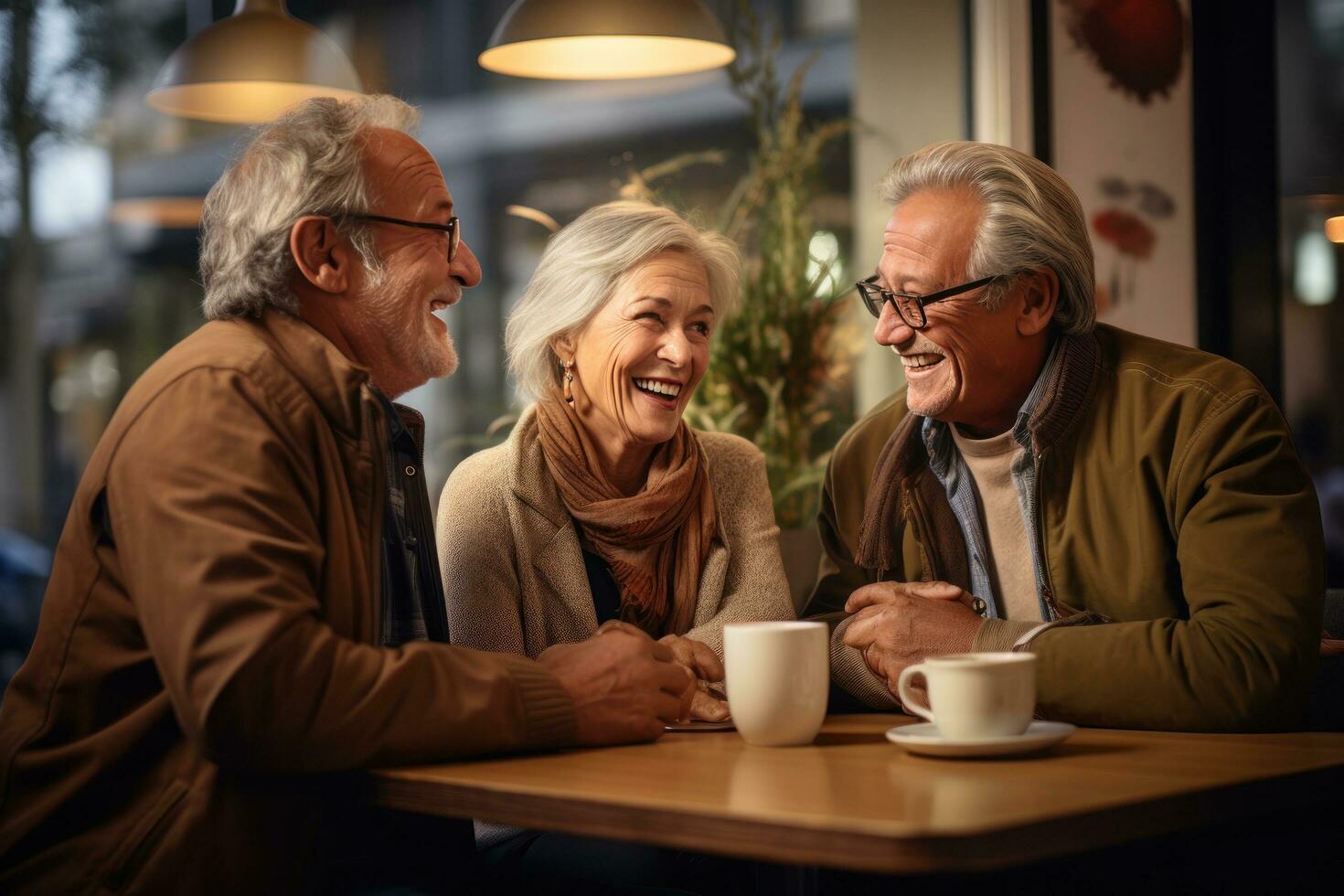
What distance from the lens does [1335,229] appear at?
3.98 meters

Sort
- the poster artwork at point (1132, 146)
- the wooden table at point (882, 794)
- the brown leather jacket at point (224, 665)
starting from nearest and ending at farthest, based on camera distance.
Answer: the wooden table at point (882, 794), the brown leather jacket at point (224, 665), the poster artwork at point (1132, 146)

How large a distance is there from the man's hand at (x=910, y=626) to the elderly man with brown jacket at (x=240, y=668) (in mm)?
292

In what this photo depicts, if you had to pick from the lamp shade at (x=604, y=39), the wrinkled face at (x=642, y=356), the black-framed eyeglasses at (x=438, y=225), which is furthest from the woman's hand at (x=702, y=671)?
the lamp shade at (x=604, y=39)

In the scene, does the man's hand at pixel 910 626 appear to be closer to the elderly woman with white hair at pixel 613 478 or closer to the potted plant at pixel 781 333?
the elderly woman with white hair at pixel 613 478

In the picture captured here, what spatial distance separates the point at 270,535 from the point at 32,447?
2.42m

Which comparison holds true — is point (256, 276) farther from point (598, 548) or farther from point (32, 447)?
point (32, 447)

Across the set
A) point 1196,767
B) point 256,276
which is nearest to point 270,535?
point 256,276

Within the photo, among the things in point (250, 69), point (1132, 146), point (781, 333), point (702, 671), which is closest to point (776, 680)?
point (702, 671)

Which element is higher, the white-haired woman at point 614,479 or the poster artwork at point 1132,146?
the poster artwork at point 1132,146

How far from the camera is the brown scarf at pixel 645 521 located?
2.21 m

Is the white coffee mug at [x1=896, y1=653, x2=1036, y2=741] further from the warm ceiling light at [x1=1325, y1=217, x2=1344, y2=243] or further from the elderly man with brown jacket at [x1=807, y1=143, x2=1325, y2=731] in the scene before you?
the warm ceiling light at [x1=1325, y1=217, x2=1344, y2=243]

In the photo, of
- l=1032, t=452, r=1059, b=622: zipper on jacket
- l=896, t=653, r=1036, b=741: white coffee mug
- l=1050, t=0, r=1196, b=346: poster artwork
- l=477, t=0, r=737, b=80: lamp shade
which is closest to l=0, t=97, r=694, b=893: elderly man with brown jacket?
l=896, t=653, r=1036, b=741: white coffee mug

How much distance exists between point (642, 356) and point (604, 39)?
88 cm

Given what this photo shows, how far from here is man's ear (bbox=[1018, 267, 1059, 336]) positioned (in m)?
2.19
